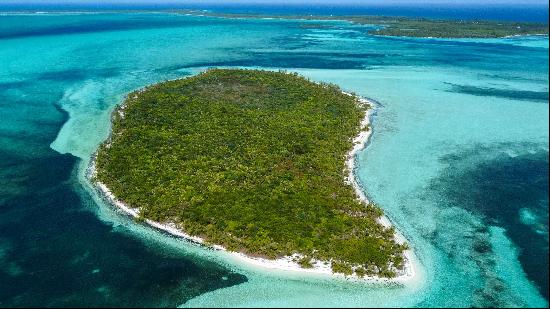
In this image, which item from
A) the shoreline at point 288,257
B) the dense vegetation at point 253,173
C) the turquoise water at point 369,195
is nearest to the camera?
the turquoise water at point 369,195

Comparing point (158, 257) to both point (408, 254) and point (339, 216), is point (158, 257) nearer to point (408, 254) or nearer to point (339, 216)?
point (339, 216)

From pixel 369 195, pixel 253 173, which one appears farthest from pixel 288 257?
pixel 369 195

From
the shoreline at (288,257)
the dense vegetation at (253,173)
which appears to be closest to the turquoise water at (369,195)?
the shoreline at (288,257)

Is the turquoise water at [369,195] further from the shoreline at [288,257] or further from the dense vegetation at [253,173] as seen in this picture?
the dense vegetation at [253,173]

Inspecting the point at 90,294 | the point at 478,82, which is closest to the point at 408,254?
the point at 90,294

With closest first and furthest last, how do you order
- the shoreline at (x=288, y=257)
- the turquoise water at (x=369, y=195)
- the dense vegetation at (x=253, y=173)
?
the turquoise water at (x=369, y=195), the shoreline at (x=288, y=257), the dense vegetation at (x=253, y=173)

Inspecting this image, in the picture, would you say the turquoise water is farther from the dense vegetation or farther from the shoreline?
the dense vegetation

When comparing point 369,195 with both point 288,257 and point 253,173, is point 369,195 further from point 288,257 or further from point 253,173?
point 288,257
